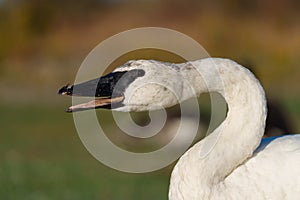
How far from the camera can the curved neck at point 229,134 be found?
4.96 m

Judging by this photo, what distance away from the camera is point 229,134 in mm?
→ 5066

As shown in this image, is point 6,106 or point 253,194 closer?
point 253,194

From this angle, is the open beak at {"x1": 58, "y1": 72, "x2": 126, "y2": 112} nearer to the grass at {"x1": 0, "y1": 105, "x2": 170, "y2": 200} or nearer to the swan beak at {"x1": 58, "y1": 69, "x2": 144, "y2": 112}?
the swan beak at {"x1": 58, "y1": 69, "x2": 144, "y2": 112}

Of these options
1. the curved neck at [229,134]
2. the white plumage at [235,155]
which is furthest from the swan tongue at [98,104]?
the curved neck at [229,134]

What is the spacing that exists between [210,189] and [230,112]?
408 mm

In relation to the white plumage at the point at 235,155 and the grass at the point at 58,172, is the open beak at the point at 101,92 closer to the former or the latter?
the white plumage at the point at 235,155

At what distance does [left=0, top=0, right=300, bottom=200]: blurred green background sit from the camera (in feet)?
38.4

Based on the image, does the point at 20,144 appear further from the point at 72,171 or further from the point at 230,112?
the point at 230,112

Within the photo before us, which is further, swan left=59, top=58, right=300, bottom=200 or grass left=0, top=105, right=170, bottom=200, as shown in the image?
grass left=0, top=105, right=170, bottom=200

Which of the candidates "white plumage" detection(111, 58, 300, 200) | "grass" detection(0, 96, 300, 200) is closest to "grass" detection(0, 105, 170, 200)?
"grass" detection(0, 96, 300, 200)

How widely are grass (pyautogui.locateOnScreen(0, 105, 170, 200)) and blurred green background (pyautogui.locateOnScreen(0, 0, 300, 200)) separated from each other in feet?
0.04

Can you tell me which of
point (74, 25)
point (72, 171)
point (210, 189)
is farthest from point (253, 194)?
point (74, 25)

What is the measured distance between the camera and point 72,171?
12.8 m

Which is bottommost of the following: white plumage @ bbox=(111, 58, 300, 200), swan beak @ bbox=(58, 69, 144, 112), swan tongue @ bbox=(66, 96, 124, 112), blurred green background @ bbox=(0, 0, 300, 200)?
blurred green background @ bbox=(0, 0, 300, 200)
